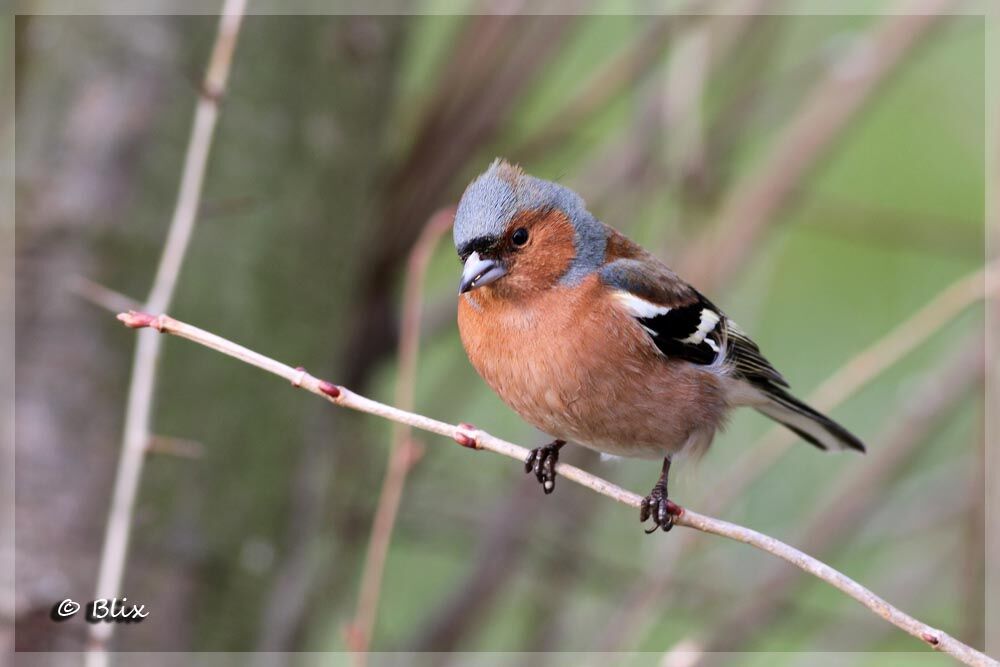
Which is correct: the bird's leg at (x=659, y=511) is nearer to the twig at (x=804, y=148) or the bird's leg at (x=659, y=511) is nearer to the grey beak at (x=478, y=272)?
the grey beak at (x=478, y=272)

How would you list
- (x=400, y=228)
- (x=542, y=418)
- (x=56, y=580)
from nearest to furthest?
(x=542, y=418) < (x=56, y=580) < (x=400, y=228)

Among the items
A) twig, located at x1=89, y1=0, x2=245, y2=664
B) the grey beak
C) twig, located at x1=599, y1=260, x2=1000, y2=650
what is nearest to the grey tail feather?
twig, located at x1=599, y1=260, x2=1000, y2=650

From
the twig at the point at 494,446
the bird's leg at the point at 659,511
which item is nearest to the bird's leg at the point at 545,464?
the bird's leg at the point at 659,511

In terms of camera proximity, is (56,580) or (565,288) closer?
(565,288)

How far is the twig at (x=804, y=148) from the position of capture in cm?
396

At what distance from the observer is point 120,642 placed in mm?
3354

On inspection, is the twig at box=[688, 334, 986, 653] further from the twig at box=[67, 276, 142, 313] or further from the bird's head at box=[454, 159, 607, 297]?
the twig at box=[67, 276, 142, 313]

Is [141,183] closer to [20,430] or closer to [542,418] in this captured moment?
[20,430]

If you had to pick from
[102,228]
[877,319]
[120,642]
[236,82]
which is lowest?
[120,642]

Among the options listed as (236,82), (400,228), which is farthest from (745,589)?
(236,82)

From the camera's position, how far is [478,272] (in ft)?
9.16

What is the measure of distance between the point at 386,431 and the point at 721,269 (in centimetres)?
162

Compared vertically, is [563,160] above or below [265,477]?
above

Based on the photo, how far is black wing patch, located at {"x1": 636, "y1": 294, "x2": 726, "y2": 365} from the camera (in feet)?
10.3
